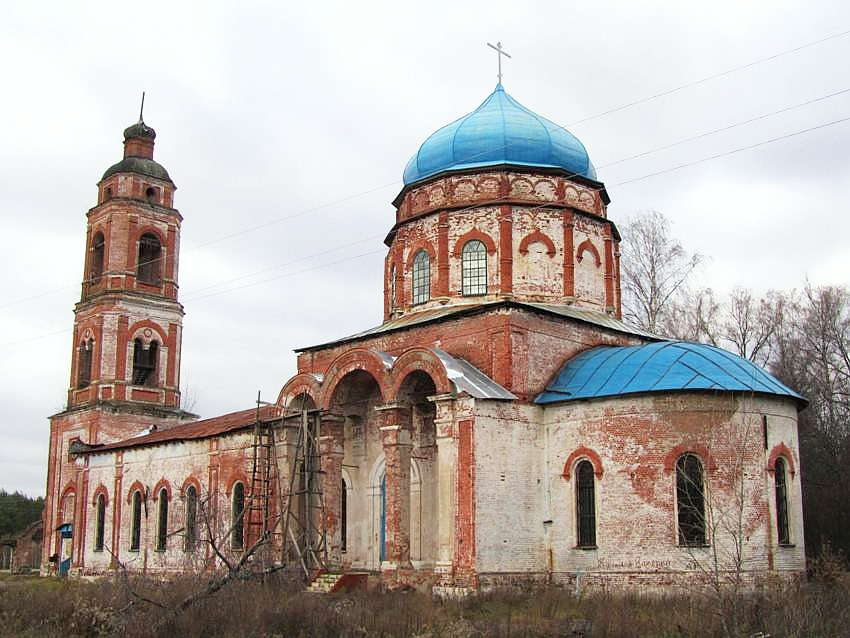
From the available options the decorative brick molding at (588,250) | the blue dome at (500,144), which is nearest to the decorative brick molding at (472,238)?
the blue dome at (500,144)

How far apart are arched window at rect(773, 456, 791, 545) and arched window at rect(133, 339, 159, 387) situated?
24.6 m

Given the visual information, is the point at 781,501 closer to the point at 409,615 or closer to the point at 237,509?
the point at 409,615

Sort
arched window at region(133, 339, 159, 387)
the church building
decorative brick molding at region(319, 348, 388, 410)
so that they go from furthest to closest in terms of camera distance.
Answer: arched window at region(133, 339, 159, 387), decorative brick molding at region(319, 348, 388, 410), the church building

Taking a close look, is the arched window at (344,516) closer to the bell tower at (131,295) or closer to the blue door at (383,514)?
the blue door at (383,514)

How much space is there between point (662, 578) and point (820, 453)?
14862 mm

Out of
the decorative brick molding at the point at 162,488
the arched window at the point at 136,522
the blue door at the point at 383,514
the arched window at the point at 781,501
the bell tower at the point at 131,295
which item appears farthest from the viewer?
the bell tower at the point at 131,295

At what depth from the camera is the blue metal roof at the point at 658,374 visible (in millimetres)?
20438

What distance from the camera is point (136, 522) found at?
33469mm

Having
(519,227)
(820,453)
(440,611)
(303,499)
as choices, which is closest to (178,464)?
(303,499)

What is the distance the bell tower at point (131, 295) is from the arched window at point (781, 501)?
947 inches

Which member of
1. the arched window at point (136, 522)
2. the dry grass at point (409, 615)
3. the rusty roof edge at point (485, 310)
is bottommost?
the dry grass at point (409, 615)

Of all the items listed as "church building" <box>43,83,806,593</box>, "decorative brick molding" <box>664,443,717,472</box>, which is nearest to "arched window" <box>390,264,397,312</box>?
"church building" <box>43,83,806,593</box>

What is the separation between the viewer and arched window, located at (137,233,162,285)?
124 feet

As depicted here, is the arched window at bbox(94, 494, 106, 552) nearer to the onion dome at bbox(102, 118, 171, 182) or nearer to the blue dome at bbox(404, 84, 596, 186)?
the onion dome at bbox(102, 118, 171, 182)
